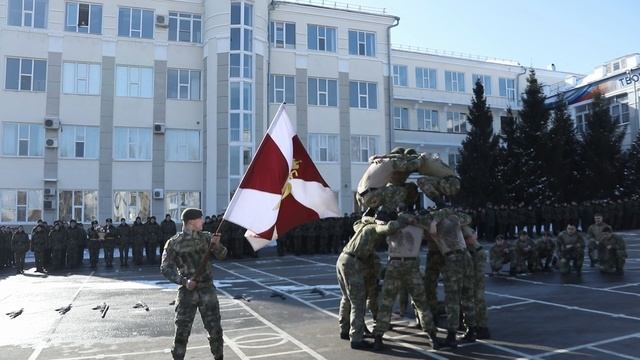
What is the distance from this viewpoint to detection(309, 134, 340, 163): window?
3191 cm

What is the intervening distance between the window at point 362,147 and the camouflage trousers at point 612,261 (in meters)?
19.8

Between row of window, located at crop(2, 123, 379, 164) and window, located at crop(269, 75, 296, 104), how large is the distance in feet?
8.61

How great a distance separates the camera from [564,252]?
46.6 feet

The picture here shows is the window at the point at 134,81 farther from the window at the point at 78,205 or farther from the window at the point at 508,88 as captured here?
the window at the point at 508,88

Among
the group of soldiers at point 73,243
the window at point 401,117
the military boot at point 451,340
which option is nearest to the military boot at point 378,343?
the military boot at point 451,340

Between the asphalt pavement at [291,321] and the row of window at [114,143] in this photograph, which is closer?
the asphalt pavement at [291,321]

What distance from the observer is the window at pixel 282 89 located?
3134 centimetres

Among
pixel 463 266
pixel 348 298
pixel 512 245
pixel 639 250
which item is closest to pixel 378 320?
pixel 348 298

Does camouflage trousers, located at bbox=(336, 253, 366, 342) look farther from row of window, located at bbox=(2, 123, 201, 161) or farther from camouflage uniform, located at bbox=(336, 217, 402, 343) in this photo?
row of window, located at bbox=(2, 123, 201, 161)

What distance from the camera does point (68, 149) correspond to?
28.1 meters

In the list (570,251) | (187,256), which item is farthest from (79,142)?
(187,256)

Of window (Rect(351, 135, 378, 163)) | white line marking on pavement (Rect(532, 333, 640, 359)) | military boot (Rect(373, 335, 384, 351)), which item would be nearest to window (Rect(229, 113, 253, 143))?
window (Rect(351, 135, 378, 163))

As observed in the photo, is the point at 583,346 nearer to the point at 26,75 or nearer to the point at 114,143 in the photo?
the point at 114,143

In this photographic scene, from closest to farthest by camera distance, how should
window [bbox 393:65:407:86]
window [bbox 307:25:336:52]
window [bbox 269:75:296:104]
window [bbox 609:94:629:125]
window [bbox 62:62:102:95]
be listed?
window [bbox 62:62:102:95]
window [bbox 269:75:296:104]
window [bbox 307:25:336:52]
window [bbox 609:94:629:125]
window [bbox 393:65:407:86]
